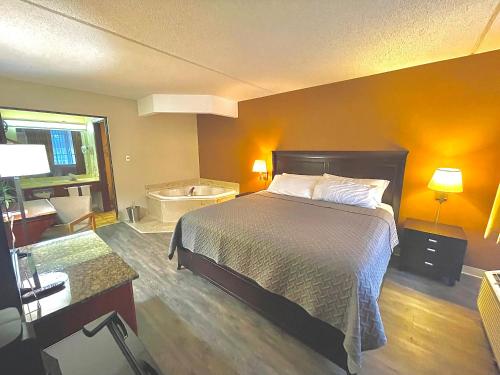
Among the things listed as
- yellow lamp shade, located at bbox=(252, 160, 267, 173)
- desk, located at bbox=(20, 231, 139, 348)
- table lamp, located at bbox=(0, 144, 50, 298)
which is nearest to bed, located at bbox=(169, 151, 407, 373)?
desk, located at bbox=(20, 231, 139, 348)

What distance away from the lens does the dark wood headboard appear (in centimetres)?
258

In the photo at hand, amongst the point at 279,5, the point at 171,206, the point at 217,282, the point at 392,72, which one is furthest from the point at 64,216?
the point at 392,72

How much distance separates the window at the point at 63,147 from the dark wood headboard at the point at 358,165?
4502 millimetres

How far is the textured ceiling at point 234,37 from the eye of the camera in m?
1.41

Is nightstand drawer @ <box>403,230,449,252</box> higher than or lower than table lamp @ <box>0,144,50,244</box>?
lower

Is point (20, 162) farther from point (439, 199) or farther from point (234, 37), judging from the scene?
point (439, 199)

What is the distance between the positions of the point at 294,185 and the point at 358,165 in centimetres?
86

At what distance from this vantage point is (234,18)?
1520 millimetres

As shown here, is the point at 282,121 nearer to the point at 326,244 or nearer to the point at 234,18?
the point at 234,18

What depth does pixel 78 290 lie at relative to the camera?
3.30 feet

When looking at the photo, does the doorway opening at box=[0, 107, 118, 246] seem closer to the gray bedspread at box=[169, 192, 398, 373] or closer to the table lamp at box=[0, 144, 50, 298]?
the table lamp at box=[0, 144, 50, 298]

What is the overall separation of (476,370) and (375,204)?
1425mm

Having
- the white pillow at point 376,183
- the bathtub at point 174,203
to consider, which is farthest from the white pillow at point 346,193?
the bathtub at point 174,203

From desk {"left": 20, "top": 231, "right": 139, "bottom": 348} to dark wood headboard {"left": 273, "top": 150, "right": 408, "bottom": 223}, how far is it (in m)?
2.70
